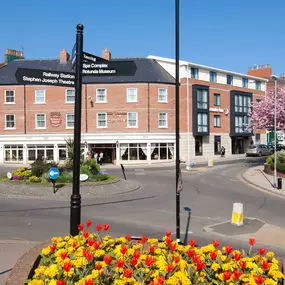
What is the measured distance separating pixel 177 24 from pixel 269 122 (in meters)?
25.7

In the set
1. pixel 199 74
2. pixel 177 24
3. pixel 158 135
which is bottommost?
pixel 158 135

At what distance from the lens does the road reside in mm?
9664

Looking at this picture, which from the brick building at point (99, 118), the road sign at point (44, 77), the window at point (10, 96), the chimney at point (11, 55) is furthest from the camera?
the chimney at point (11, 55)

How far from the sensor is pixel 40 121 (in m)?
39.7

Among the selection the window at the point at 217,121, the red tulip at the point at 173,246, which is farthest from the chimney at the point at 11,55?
the red tulip at the point at 173,246

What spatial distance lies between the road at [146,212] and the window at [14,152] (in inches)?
1000

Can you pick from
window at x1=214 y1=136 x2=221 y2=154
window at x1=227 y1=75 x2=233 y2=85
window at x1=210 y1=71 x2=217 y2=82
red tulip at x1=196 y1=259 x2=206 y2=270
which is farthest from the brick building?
red tulip at x1=196 y1=259 x2=206 y2=270

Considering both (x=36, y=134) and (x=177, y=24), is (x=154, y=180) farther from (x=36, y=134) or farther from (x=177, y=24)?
(x=36, y=134)

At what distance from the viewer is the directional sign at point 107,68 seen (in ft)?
19.8

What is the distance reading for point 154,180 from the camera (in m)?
22.4

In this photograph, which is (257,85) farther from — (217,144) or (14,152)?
(14,152)

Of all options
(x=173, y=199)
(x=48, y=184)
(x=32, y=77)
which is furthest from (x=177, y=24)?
(x=48, y=184)

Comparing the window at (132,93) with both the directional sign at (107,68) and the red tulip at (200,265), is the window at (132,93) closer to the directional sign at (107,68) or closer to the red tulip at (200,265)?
the directional sign at (107,68)

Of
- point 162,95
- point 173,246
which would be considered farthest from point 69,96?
point 173,246
